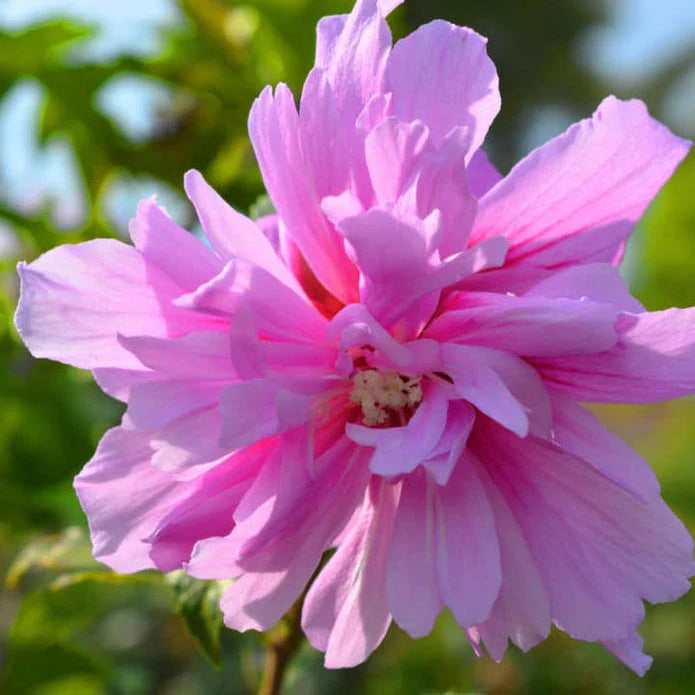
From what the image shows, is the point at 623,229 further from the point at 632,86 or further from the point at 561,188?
the point at 632,86

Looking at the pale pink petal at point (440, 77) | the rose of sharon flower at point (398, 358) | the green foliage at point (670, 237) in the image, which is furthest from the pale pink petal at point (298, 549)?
the green foliage at point (670, 237)

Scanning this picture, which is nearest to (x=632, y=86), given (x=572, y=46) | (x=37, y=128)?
(x=572, y=46)

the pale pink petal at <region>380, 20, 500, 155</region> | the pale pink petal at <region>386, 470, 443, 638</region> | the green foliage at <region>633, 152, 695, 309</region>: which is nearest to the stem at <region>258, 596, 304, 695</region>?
the pale pink petal at <region>386, 470, 443, 638</region>

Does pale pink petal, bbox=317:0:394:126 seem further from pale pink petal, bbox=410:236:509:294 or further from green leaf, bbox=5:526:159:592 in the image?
green leaf, bbox=5:526:159:592

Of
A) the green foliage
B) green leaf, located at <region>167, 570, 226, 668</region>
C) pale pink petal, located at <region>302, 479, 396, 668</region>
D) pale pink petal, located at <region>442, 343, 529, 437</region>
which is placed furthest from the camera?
the green foliage

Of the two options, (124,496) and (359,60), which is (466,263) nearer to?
(359,60)

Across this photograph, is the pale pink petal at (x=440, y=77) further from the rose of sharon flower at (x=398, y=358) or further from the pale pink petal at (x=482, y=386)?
the pale pink petal at (x=482, y=386)
